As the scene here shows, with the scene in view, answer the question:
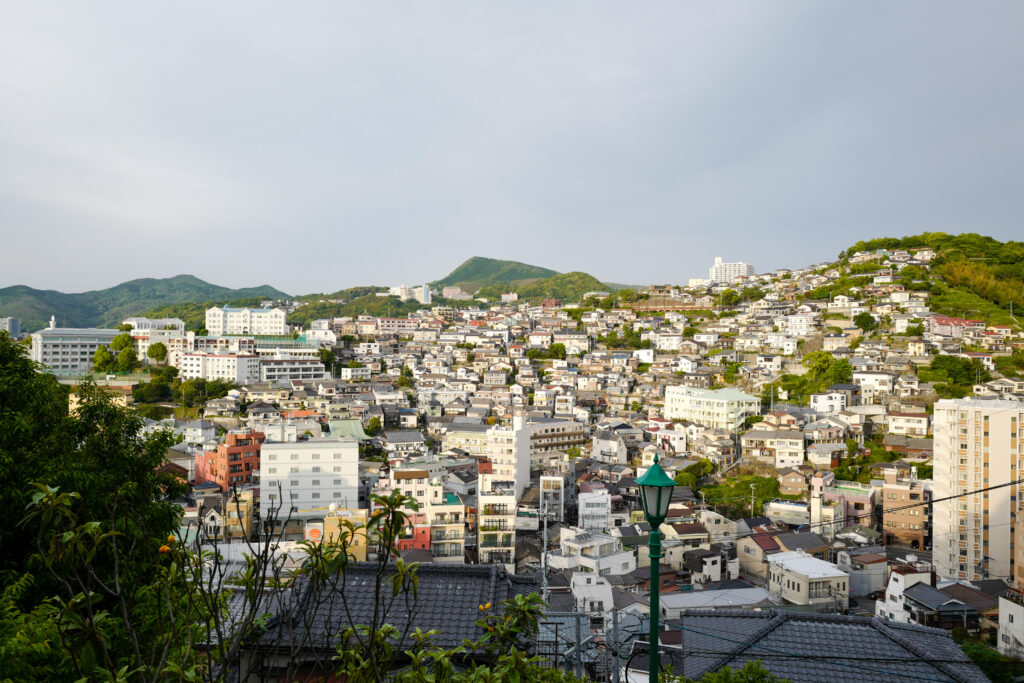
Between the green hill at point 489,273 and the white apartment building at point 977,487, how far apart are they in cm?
8434

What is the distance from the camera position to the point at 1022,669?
9.15 metres

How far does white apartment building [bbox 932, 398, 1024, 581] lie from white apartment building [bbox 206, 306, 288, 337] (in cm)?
4275

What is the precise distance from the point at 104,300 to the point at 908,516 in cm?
9823

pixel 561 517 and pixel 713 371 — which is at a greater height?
pixel 713 371

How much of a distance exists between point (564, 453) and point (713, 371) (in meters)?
13.2

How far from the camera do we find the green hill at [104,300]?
7112cm

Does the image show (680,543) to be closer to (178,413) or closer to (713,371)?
(713,371)

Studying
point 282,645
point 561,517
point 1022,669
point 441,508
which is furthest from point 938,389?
point 282,645

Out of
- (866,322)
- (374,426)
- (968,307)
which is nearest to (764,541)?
(374,426)

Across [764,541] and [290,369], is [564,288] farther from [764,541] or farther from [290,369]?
[764,541]

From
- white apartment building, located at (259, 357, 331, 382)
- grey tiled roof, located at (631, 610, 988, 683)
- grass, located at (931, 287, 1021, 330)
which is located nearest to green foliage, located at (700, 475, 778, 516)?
grey tiled roof, located at (631, 610, 988, 683)

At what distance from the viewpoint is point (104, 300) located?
88938 mm

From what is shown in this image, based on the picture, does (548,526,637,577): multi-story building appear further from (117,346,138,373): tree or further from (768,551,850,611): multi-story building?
(117,346,138,373): tree

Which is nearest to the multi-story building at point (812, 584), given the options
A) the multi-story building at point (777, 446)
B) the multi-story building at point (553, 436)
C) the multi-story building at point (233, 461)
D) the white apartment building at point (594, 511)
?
the white apartment building at point (594, 511)
